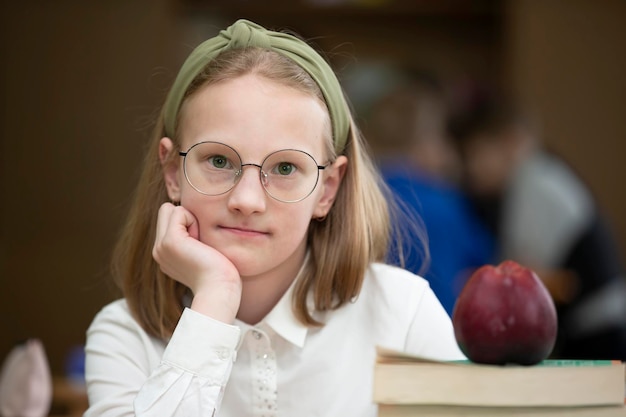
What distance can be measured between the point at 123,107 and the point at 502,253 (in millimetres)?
1952

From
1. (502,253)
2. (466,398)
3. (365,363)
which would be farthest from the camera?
(502,253)

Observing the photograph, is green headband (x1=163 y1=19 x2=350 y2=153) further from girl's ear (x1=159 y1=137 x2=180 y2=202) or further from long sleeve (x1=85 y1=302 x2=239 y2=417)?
long sleeve (x1=85 y1=302 x2=239 y2=417)

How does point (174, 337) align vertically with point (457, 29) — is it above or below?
below

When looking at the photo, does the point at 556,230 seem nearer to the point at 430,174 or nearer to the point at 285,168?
the point at 430,174

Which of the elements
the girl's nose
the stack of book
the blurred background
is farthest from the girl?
the blurred background

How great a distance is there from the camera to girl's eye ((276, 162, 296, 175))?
124 centimetres

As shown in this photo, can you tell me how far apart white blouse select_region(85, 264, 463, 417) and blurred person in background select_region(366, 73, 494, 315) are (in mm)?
1352

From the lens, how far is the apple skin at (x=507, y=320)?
1.00 m

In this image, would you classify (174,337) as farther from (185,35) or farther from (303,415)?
(185,35)

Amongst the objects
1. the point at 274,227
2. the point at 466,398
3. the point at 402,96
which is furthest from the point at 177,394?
the point at 402,96

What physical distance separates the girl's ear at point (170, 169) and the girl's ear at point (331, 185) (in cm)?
21

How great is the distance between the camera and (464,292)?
1.04 meters

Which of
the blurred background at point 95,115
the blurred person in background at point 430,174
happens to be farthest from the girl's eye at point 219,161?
the blurred background at point 95,115

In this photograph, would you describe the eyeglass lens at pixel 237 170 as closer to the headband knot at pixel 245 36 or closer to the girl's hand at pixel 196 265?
the girl's hand at pixel 196 265
